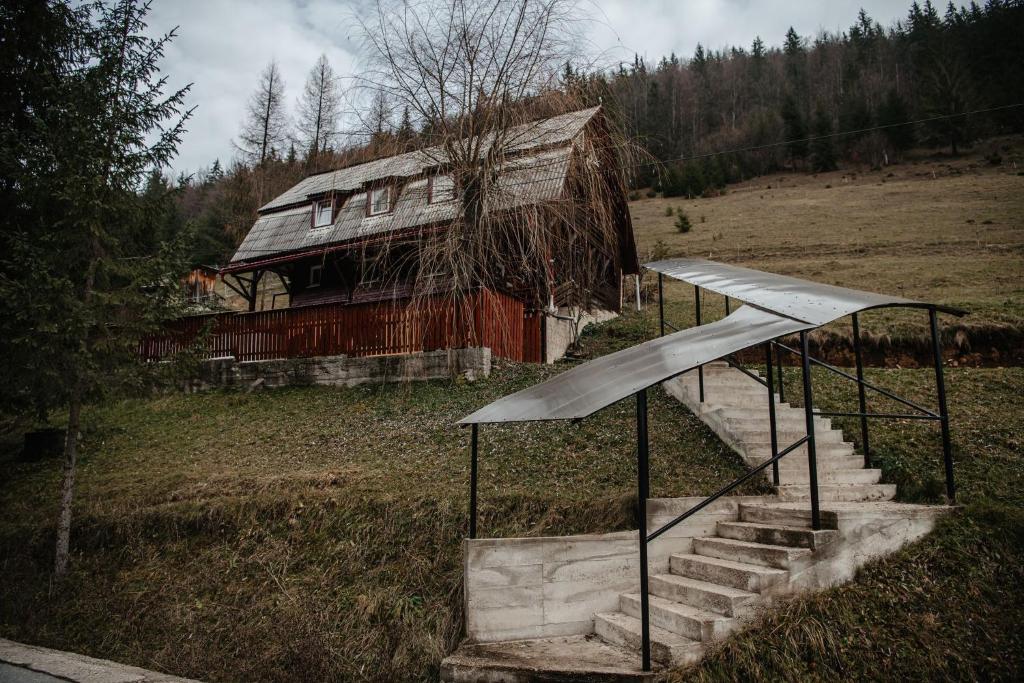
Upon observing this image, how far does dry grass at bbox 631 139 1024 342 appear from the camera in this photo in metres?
16.6

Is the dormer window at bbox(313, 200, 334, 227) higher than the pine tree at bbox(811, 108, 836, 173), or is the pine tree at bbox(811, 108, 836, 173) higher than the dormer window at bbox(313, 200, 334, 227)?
the pine tree at bbox(811, 108, 836, 173)

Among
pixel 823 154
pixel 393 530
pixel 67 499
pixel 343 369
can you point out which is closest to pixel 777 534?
pixel 393 530

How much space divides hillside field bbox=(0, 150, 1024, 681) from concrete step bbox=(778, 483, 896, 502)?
19 centimetres

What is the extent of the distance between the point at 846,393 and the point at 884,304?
3.98m

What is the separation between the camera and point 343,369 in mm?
11719

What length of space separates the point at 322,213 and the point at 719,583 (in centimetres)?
1705

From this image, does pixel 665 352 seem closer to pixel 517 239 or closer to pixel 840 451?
pixel 840 451

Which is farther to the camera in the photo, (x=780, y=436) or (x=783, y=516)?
(x=780, y=436)

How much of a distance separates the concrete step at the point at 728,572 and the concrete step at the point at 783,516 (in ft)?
1.76

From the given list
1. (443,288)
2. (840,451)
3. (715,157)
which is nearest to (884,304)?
(840,451)

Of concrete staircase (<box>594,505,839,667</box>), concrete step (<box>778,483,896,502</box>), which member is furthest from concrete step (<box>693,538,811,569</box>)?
concrete step (<box>778,483,896,502</box>)

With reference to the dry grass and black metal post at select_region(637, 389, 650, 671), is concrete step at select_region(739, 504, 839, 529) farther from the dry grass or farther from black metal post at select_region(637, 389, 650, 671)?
the dry grass

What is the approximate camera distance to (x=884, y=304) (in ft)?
14.4

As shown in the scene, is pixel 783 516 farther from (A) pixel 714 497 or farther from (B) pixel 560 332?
(B) pixel 560 332
